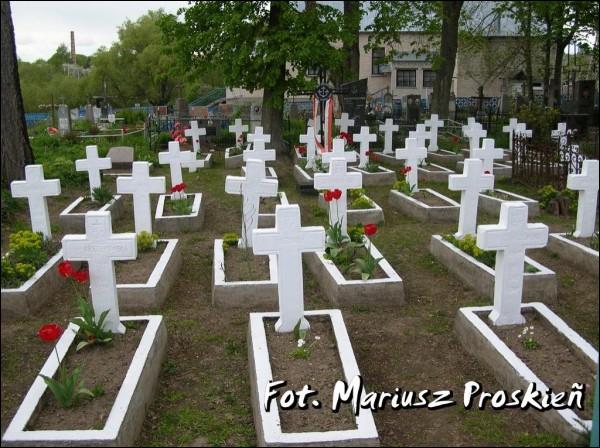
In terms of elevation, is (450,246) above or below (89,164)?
below

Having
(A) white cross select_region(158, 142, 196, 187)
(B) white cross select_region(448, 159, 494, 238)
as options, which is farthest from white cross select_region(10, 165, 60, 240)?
(B) white cross select_region(448, 159, 494, 238)

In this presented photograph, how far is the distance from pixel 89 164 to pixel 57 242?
9.03ft

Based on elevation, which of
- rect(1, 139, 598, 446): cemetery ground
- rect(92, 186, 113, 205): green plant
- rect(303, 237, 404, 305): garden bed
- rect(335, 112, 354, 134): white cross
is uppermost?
rect(335, 112, 354, 134): white cross

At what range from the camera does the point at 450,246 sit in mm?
7828

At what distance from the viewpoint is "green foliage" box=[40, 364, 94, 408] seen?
4098 millimetres

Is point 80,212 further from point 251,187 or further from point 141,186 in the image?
point 251,187

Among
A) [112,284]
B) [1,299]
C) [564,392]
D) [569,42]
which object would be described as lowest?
[564,392]

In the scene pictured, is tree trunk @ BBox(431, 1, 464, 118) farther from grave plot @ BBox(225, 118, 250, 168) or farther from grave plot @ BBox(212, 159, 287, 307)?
grave plot @ BBox(212, 159, 287, 307)

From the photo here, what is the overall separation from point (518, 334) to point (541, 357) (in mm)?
397

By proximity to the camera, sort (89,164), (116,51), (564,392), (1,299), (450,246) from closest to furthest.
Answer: (1,299) → (564,392) → (450,246) → (89,164) → (116,51)

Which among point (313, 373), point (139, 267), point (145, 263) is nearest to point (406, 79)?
point (145, 263)

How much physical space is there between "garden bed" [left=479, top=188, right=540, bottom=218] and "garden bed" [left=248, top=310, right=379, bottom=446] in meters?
5.64

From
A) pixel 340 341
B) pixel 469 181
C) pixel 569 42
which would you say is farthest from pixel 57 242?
pixel 569 42

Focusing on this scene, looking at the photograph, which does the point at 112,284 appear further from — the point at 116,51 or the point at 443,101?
the point at 116,51
